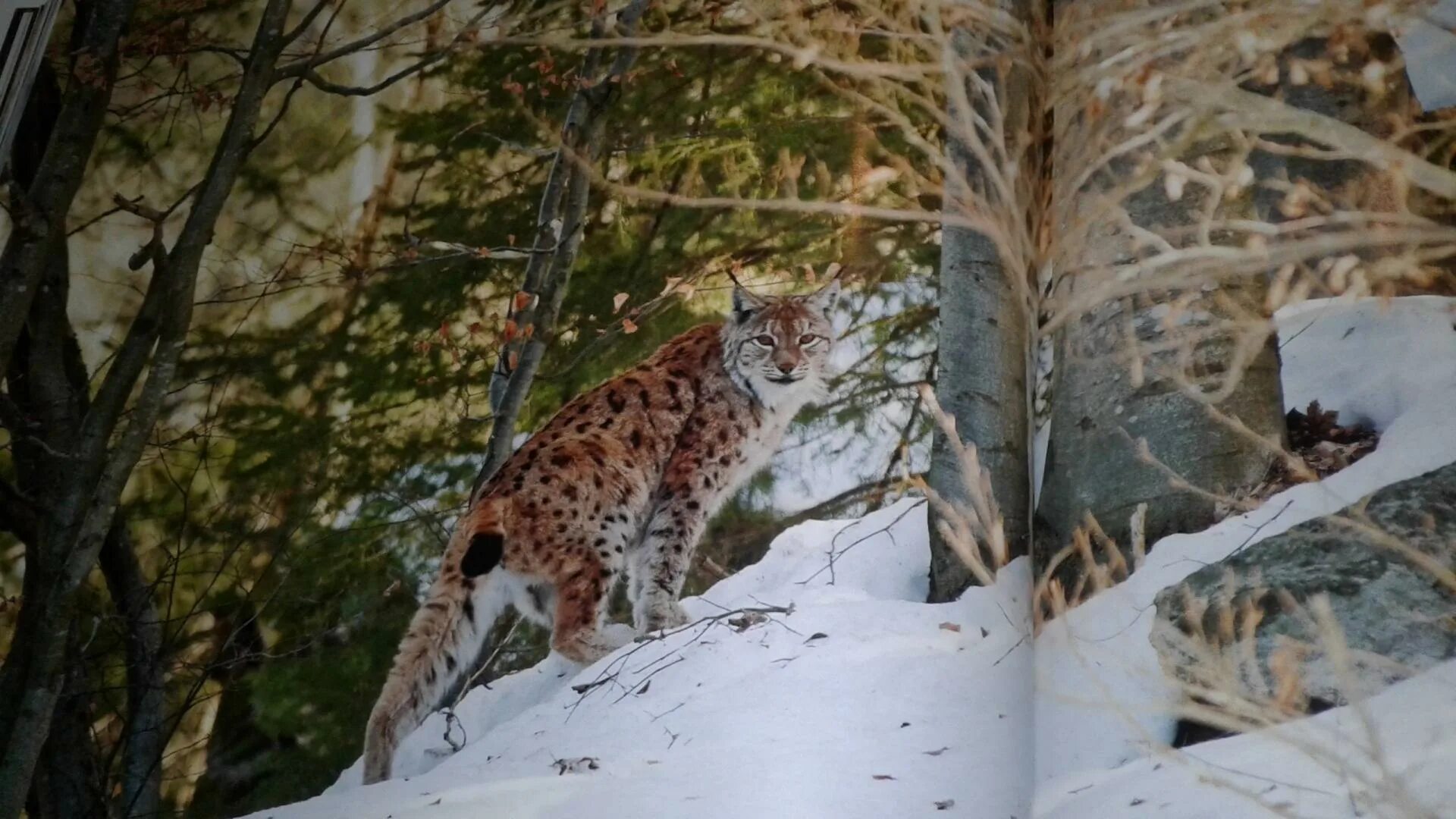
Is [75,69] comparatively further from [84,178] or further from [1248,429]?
[1248,429]

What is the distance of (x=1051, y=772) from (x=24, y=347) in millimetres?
1508

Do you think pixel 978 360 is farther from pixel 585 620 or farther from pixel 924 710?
pixel 585 620

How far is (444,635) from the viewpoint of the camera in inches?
67.7

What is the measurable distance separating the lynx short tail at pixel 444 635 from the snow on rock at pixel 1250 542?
2.60 feet

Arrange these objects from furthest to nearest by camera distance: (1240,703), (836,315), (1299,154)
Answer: (836,315), (1299,154), (1240,703)

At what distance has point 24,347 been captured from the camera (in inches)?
69.6

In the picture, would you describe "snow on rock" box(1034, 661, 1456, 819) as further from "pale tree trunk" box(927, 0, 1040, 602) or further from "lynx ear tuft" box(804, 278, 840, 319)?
"lynx ear tuft" box(804, 278, 840, 319)

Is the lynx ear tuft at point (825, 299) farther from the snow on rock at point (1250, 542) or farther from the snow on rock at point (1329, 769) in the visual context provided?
the snow on rock at point (1329, 769)

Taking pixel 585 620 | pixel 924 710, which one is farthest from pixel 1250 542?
pixel 585 620

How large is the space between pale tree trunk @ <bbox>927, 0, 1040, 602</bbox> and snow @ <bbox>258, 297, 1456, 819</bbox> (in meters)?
0.15

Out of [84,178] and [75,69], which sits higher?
[75,69]

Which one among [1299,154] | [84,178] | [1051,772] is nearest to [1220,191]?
[1299,154]

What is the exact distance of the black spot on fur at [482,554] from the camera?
1.75 meters

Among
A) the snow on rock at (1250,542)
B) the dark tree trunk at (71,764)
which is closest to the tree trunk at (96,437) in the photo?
the dark tree trunk at (71,764)
